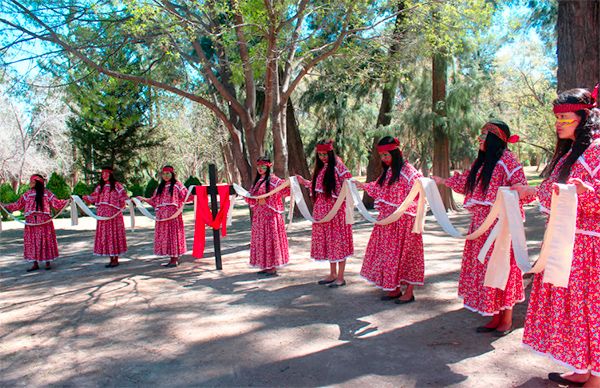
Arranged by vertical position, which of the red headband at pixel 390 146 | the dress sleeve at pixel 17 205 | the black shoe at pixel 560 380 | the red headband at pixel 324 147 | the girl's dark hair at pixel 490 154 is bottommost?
the black shoe at pixel 560 380

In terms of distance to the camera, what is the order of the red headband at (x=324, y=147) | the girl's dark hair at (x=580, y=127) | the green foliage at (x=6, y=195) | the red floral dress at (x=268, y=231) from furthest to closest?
the green foliage at (x=6, y=195) → the red floral dress at (x=268, y=231) → the red headband at (x=324, y=147) → the girl's dark hair at (x=580, y=127)

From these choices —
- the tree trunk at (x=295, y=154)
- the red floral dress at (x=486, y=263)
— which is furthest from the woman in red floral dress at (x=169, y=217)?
the tree trunk at (x=295, y=154)

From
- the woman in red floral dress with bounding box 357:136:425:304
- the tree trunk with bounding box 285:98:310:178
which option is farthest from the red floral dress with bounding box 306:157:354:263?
the tree trunk with bounding box 285:98:310:178

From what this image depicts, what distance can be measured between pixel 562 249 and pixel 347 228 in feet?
11.8

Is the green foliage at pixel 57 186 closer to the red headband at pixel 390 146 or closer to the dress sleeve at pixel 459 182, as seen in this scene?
the red headband at pixel 390 146

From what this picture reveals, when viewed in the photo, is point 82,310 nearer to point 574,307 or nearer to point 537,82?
point 574,307

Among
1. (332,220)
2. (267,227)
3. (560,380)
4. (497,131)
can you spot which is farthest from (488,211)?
(267,227)

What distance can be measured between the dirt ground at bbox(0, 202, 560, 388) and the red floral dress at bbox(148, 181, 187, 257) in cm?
51

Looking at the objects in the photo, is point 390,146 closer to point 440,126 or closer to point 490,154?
point 490,154

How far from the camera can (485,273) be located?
4336 mm

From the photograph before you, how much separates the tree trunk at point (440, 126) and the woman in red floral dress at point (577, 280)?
1315 centimetres

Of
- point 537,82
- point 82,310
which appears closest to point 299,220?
point 82,310

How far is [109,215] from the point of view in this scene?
8688 mm

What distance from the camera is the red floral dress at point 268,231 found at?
7375 mm
